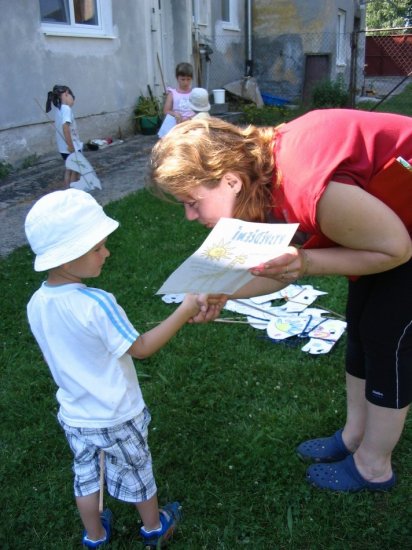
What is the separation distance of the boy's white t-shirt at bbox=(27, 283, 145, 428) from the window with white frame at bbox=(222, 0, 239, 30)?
14417 millimetres

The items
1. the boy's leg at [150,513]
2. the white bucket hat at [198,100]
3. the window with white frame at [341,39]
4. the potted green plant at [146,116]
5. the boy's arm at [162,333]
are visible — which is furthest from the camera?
the window with white frame at [341,39]

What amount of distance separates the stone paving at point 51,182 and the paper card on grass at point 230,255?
3.57 meters

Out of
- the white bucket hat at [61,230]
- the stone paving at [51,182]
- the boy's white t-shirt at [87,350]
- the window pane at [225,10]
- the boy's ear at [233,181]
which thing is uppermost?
the window pane at [225,10]

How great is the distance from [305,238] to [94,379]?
2.67 feet

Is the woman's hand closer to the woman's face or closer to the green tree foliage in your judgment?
the woman's face

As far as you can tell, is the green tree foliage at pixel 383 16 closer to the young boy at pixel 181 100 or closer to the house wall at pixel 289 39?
the house wall at pixel 289 39

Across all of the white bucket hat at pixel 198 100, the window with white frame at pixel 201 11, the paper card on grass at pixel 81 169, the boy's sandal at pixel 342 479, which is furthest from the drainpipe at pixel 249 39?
the boy's sandal at pixel 342 479

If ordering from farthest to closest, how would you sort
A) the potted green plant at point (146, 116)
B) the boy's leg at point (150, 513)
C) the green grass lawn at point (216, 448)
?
the potted green plant at point (146, 116)
the green grass lawn at point (216, 448)
the boy's leg at point (150, 513)

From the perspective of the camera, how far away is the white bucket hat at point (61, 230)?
1.66 metres

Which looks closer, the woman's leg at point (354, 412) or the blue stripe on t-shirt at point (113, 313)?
the blue stripe on t-shirt at point (113, 313)

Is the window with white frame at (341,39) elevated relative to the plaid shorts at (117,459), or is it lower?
elevated

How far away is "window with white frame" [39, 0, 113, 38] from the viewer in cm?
837

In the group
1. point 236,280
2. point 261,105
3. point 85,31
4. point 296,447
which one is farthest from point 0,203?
point 261,105

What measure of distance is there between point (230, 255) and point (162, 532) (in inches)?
44.9
